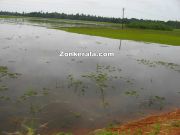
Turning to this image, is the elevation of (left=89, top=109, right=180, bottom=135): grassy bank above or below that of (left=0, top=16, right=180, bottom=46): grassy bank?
below

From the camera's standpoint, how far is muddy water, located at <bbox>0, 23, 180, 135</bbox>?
9.34m

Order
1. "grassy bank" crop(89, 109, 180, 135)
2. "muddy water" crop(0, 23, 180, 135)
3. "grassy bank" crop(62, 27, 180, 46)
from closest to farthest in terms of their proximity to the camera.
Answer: "grassy bank" crop(89, 109, 180, 135) < "muddy water" crop(0, 23, 180, 135) < "grassy bank" crop(62, 27, 180, 46)

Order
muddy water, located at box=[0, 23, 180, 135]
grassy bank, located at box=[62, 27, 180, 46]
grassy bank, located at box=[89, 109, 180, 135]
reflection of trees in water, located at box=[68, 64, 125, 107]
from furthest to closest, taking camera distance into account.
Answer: grassy bank, located at box=[62, 27, 180, 46]
reflection of trees in water, located at box=[68, 64, 125, 107]
muddy water, located at box=[0, 23, 180, 135]
grassy bank, located at box=[89, 109, 180, 135]

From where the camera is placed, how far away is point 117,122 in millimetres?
9609

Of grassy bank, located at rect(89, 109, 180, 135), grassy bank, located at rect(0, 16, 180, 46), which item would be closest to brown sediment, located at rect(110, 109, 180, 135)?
grassy bank, located at rect(89, 109, 180, 135)

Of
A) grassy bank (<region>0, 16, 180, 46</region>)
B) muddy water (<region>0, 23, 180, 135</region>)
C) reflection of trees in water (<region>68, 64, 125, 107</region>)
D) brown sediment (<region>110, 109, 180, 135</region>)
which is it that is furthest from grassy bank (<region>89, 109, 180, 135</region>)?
grassy bank (<region>0, 16, 180, 46</region>)

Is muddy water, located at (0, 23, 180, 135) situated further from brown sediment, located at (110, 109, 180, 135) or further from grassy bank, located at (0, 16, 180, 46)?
grassy bank, located at (0, 16, 180, 46)

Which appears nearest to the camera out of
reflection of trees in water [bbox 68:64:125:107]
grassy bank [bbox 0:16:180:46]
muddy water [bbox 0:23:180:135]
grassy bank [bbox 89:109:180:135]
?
grassy bank [bbox 89:109:180:135]

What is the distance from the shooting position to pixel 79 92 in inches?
494

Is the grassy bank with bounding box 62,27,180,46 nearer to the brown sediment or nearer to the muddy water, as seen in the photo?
the muddy water

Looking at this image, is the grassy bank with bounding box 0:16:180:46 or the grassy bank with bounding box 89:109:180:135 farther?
the grassy bank with bounding box 0:16:180:46

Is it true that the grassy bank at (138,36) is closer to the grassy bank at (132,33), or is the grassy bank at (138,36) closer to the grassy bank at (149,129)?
the grassy bank at (132,33)

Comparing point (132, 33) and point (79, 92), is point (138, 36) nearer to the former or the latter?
point (132, 33)

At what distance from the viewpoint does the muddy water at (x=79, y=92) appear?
30.7 feet
